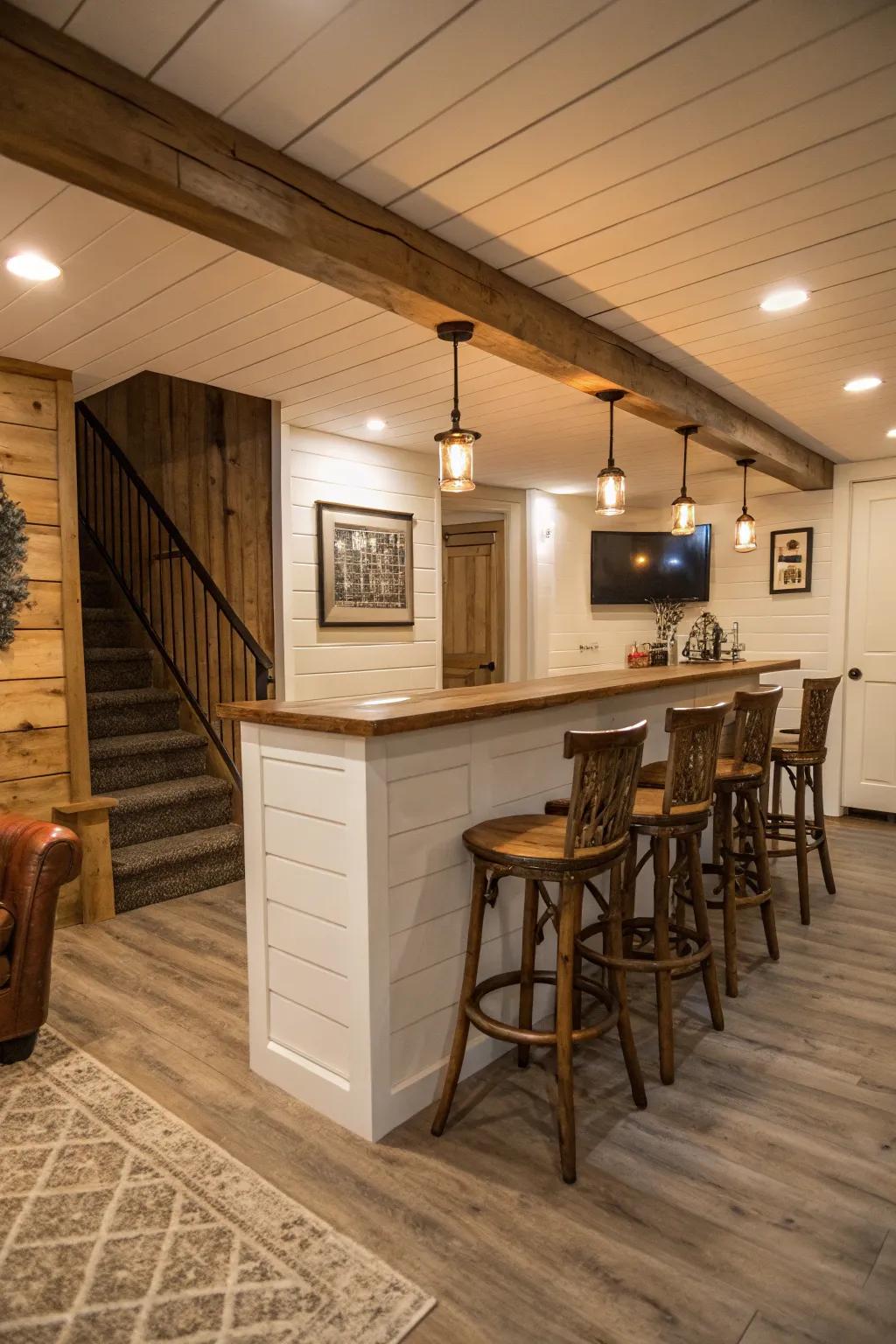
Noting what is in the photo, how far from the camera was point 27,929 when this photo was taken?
2.44 metres

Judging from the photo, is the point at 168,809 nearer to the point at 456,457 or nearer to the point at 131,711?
the point at 131,711

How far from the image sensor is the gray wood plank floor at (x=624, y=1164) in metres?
1.59

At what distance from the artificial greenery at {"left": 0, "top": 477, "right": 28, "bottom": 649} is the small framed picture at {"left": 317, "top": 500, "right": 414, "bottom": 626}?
1.53m

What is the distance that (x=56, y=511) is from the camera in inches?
139

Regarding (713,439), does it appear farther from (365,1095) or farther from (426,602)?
(365,1095)

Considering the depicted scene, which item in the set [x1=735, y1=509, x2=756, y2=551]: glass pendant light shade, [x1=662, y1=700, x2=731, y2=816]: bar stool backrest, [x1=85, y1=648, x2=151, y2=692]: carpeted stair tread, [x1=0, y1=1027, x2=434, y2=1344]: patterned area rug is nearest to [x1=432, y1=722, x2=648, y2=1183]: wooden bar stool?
[x1=662, y1=700, x2=731, y2=816]: bar stool backrest

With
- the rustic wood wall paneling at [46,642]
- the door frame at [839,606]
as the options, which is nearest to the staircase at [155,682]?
the rustic wood wall paneling at [46,642]

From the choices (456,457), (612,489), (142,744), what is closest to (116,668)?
(142,744)

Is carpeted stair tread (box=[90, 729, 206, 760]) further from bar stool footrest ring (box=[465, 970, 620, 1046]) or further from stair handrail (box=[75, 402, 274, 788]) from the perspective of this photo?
bar stool footrest ring (box=[465, 970, 620, 1046])

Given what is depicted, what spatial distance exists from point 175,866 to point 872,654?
475cm

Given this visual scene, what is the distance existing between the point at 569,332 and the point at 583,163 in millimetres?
932

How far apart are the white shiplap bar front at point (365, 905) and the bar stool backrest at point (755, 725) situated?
1.08 m

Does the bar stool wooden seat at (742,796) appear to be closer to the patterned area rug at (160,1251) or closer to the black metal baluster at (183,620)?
the patterned area rug at (160,1251)

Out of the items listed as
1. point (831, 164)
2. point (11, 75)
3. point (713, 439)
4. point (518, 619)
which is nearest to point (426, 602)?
point (518, 619)
